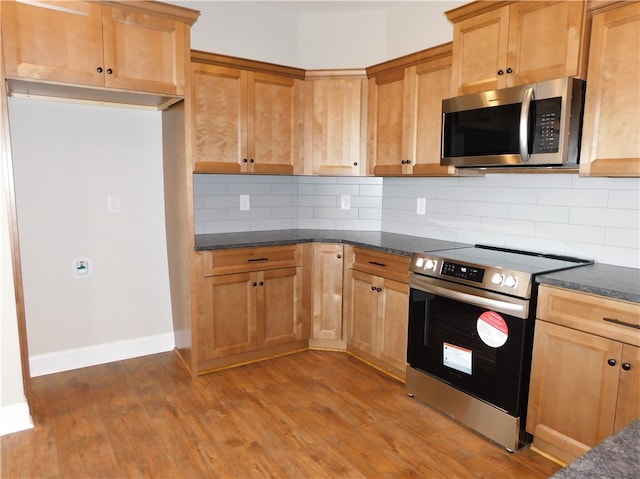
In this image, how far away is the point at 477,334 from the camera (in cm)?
230

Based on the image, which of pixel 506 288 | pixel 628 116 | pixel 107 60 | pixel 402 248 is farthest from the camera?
pixel 402 248

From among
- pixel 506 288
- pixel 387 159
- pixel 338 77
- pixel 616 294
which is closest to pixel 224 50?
pixel 338 77

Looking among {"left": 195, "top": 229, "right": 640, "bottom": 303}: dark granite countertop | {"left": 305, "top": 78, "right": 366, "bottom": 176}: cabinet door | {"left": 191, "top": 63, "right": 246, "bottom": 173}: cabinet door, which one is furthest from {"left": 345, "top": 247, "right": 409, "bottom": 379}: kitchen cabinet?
{"left": 191, "top": 63, "right": 246, "bottom": 173}: cabinet door

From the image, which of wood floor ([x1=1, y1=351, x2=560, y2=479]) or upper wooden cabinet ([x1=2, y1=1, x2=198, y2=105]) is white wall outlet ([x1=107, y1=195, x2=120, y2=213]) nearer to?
upper wooden cabinet ([x1=2, y1=1, x2=198, y2=105])

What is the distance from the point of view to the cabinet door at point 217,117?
3.05 m

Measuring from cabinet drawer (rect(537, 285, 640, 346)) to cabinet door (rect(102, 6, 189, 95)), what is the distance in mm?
2409

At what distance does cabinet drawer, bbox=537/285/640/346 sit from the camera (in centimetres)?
178

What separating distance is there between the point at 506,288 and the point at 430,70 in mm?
1601

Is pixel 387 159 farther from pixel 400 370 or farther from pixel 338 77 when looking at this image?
pixel 400 370

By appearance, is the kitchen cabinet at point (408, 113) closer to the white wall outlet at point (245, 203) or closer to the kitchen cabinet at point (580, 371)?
the white wall outlet at point (245, 203)

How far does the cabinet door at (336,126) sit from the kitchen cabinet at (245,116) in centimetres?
12

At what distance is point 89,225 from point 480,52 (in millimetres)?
2793

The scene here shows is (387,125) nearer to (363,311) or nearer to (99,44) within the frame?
(363,311)

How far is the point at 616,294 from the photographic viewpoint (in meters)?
1.81
